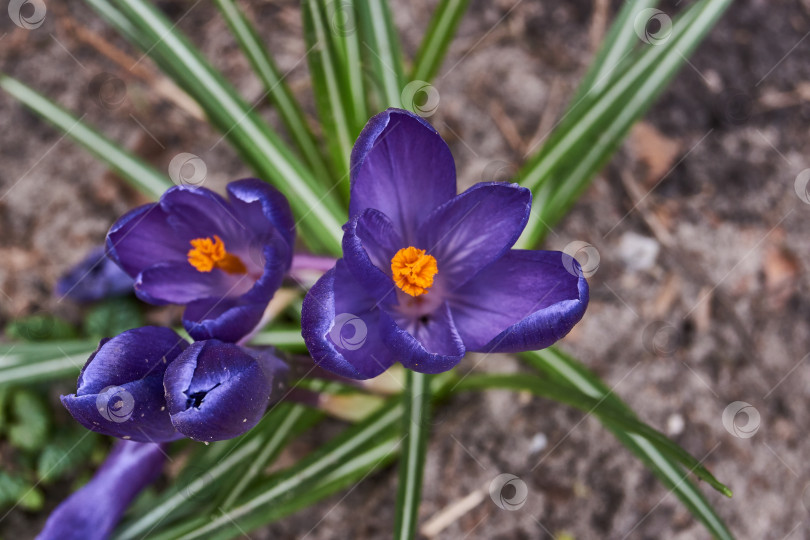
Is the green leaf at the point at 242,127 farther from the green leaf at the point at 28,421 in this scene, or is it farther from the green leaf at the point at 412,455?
the green leaf at the point at 28,421

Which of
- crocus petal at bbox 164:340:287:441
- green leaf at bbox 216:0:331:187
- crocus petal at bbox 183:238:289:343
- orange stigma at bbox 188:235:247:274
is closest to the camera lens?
crocus petal at bbox 164:340:287:441

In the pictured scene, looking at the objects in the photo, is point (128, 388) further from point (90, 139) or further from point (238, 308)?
point (90, 139)

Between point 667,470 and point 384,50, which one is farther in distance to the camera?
point 384,50

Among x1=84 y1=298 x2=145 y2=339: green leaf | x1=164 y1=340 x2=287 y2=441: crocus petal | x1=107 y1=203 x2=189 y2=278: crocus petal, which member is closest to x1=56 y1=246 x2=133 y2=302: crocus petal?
x1=84 y1=298 x2=145 y2=339: green leaf

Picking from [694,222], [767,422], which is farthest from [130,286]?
[767,422]

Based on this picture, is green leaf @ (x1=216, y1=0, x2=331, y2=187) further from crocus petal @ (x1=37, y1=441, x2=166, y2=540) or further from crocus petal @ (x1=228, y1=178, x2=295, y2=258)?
crocus petal @ (x1=37, y1=441, x2=166, y2=540)

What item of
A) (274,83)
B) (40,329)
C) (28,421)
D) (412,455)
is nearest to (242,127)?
(274,83)

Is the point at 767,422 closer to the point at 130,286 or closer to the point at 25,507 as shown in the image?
the point at 130,286

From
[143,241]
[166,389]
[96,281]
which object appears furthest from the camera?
[96,281]
